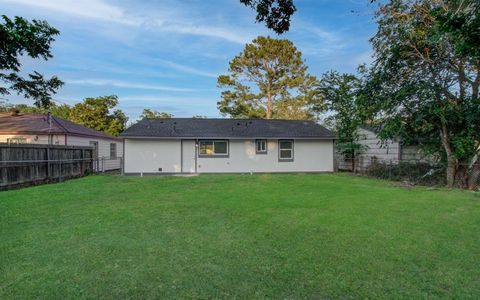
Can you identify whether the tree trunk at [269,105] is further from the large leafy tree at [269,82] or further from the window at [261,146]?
the window at [261,146]

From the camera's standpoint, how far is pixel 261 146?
18.0m

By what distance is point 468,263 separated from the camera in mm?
3801

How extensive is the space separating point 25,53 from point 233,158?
35.4ft

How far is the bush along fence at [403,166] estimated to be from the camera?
11820mm

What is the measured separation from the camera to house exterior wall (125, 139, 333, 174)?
16922mm

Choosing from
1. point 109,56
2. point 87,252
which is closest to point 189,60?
point 109,56

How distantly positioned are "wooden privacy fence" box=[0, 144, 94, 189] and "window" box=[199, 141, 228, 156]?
6217 mm

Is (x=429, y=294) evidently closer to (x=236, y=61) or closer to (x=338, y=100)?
(x=338, y=100)

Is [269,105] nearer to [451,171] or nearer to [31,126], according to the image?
[451,171]

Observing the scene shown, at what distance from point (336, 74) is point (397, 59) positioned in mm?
7877

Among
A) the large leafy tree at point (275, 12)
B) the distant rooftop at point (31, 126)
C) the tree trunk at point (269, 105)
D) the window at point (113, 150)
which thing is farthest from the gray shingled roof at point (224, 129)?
the large leafy tree at point (275, 12)

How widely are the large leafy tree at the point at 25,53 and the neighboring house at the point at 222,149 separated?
4441mm

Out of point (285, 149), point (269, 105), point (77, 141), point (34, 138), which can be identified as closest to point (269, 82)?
point (269, 105)

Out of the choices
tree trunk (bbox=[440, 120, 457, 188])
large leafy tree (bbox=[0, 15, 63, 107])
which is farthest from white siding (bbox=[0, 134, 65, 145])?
tree trunk (bbox=[440, 120, 457, 188])
